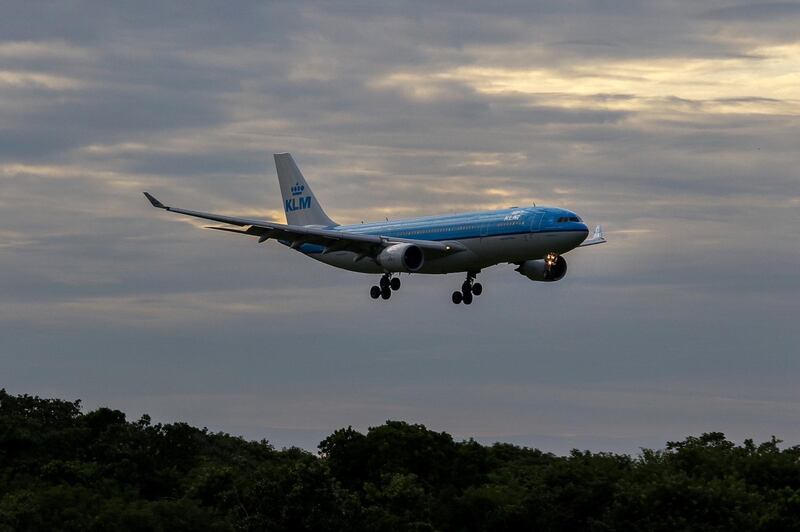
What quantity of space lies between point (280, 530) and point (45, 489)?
16942 mm

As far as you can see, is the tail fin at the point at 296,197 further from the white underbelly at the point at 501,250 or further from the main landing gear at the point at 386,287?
the white underbelly at the point at 501,250

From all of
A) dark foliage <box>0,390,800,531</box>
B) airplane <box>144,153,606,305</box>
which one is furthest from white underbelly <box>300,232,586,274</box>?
dark foliage <box>0,390,800,531</box>

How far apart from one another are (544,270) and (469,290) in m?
5.93

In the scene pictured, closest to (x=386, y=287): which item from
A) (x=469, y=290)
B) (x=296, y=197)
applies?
(x=469, y=290)

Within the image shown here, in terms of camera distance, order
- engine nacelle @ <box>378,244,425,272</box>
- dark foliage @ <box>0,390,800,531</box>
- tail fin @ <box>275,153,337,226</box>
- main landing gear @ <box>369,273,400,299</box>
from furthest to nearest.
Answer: tail fin @ <box>275,153,337,226</box> < main landing gear @ <box>369,273,400,299</box> < engine nacelle @ <box>378,244,425,272</box> < dark foliage @ <box>0,390,800,531</box>

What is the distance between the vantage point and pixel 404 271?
87625 mm

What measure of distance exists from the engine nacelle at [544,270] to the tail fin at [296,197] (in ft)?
74.2

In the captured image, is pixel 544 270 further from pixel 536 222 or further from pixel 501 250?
pixel 536 222

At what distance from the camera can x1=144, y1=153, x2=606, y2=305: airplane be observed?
83500 mm

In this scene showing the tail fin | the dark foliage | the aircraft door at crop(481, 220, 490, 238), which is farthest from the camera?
the tail fin

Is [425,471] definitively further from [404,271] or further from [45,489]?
[45,489]

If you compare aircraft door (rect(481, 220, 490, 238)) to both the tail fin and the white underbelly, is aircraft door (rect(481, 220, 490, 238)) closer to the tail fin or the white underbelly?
the white underbelly

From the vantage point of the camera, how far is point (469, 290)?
9306 centimetres

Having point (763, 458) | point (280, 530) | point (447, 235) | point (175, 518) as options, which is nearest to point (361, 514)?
point (280, 530)
